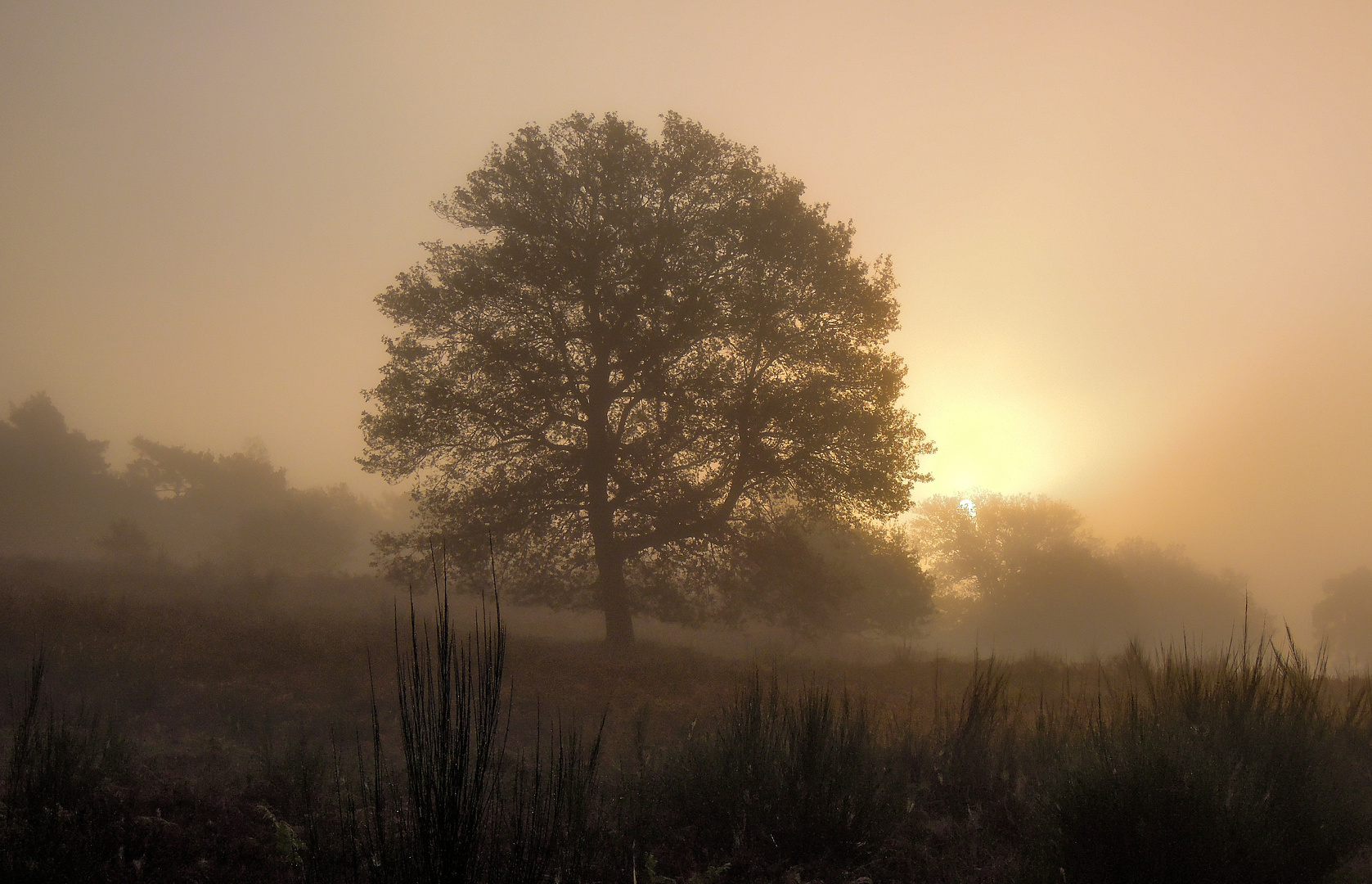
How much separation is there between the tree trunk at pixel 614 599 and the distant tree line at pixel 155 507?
20.7 metres

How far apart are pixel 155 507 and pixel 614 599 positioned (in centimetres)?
5248

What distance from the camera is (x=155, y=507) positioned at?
5062cm

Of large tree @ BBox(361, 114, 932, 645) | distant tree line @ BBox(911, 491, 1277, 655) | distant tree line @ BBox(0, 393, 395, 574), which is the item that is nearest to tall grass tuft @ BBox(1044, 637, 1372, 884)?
large tree @ BBox(361, 114, 932, 645)

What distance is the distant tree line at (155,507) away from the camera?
38.0 m

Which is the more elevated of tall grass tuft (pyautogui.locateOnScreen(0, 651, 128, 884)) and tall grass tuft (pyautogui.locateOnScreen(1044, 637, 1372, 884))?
tall grass tuft (pyautogui.locateOnScreen(1044, 637, 1372, 884))

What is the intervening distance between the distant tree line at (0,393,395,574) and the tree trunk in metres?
20.7

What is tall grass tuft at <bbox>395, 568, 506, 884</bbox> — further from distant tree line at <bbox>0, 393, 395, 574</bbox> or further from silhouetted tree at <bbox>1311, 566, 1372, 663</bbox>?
silhouetted tree at <bbox>1311, 566, 1372, 663</bbox>

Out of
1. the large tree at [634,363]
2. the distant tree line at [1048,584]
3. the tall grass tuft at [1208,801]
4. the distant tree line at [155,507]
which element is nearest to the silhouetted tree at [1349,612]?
the distant tree line at [1048,584]

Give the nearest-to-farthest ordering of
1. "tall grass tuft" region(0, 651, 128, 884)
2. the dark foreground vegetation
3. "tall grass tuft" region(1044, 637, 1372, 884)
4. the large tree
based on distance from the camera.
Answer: the dark foreground vegetation < "tall grass tuft" region(0, 651, 128, 884) < "tall grass tuft" region(1044, 637, 1372, 884) < the large tree

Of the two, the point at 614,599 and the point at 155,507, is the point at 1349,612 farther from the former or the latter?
the point at 155,507

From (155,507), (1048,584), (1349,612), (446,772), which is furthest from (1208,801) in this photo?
(1349,612)

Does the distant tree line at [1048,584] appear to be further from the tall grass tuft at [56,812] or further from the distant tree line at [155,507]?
the tall grass tuft at [56,812]

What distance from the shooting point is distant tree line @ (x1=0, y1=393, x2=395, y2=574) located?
38000 millimetres

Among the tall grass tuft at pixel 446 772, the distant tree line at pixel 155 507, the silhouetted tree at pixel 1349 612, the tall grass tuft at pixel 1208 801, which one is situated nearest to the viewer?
the tall grass tuft at pixel 446 772
